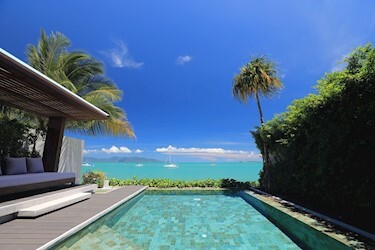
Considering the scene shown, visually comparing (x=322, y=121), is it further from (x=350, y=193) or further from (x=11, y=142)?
(x=11, y=142)

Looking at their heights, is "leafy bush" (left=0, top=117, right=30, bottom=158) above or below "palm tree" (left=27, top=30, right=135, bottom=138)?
below

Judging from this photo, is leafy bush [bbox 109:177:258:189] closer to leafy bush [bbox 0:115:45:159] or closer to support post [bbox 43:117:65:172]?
support post [bbox 43:117:65:172]

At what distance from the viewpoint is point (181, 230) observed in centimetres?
504

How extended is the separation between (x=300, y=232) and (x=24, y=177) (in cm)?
627

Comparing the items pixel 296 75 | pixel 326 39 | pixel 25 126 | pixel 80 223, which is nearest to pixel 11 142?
pixel 25 126

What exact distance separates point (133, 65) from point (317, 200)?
14.6 metres

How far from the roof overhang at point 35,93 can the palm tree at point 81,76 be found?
1.52m

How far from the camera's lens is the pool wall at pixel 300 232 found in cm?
372

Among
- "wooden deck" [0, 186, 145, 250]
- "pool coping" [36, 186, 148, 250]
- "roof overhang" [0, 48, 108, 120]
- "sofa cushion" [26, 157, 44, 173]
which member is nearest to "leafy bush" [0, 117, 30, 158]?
"roof overhang" [0, 48, 108, 120]

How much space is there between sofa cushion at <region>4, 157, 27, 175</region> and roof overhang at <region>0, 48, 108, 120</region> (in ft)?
5.83

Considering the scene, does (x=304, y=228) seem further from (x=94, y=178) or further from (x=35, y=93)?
(x=94, y=178)

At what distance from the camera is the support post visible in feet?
27.9

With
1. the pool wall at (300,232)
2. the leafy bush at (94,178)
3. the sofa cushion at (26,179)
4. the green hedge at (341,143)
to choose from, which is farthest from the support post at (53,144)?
the green hedge at (341,143)

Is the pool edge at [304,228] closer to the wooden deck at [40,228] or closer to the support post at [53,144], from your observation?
the wooden deck at [40,228]
